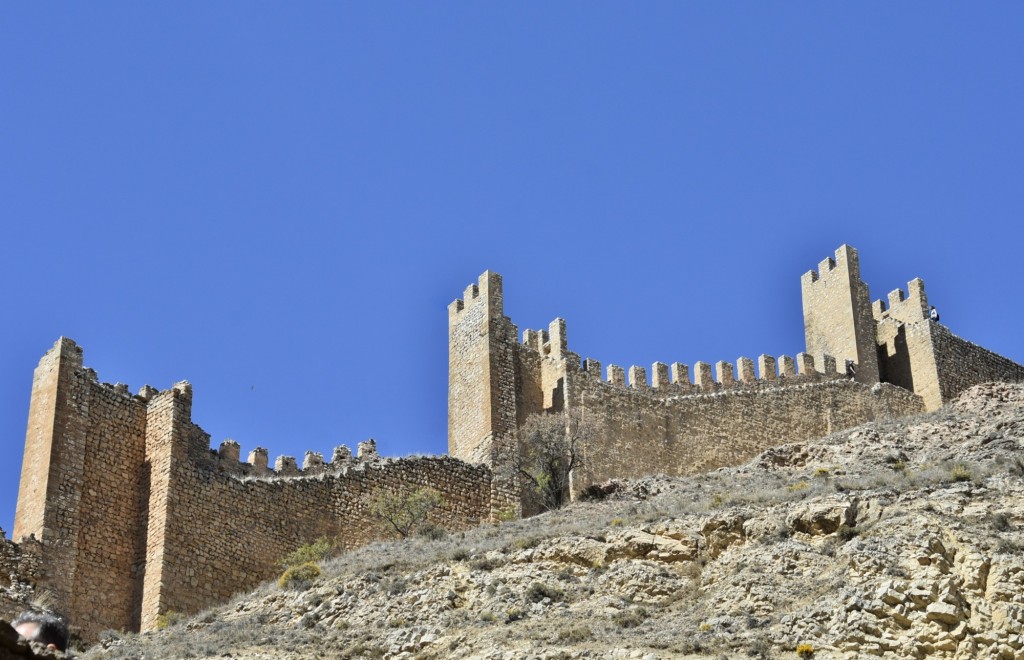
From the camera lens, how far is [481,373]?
4038 cm

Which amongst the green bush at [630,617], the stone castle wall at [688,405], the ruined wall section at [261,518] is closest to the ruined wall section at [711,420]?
the stone castle wall at [688,405]

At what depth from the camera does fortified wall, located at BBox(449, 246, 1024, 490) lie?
40219 millimetres

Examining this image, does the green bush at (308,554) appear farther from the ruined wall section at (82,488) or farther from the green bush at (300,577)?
the green bush at (300,577)

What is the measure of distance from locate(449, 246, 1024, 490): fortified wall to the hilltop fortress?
0.05 meters

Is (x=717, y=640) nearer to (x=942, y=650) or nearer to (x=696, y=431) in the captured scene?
(x=942, y=650)

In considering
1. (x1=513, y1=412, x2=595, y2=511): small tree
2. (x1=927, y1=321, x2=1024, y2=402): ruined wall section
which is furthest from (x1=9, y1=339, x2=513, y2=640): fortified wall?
(x1=927, y1=321, x2=1024, y2=402): ruined wall section

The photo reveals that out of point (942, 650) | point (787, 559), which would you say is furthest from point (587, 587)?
point (942, 650)

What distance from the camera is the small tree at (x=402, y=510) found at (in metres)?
34.0

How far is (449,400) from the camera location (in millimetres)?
41500

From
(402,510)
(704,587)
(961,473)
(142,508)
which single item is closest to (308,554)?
(402,510)

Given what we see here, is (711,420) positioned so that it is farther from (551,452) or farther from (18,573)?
(18,573)

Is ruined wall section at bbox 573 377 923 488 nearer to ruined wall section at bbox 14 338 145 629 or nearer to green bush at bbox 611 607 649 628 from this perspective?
ruined wall section at bbox 14 338 145 629

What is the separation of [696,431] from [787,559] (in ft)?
63.3

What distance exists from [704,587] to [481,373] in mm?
17810
